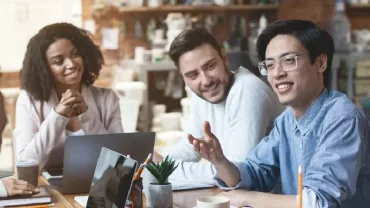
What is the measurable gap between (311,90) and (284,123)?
0.66ft

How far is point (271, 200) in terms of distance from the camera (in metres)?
1.86

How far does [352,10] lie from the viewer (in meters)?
6.68

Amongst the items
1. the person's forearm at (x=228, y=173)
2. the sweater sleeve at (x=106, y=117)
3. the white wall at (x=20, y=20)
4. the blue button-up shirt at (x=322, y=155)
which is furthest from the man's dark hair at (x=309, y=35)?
the white wall at (x=20, y=20)

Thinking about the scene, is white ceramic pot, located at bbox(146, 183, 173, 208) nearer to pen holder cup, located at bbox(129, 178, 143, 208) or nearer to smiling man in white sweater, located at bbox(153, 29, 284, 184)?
pen holder cup, located at bbox(129, 178, 143, 208)

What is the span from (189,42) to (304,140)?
785mm

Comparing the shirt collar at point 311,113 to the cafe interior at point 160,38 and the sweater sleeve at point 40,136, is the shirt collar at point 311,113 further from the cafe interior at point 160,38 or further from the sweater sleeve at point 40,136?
the cafe interior at point 160,38

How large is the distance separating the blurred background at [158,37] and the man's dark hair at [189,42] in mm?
2898

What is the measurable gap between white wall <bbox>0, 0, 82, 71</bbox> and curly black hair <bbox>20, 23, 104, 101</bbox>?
3.34 meters

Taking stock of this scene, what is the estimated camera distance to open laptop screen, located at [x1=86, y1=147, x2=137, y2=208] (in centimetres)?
164

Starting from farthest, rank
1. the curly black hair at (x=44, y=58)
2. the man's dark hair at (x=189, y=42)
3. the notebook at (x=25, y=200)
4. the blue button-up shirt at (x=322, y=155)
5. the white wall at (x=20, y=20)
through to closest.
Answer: the white wall at (x=20, y=20), the curly black hair at (x=44, y=58), the man's dark hair at (x=189, y=42), the notebook at (x=25, y=200), the blue button-up shirt at (x=322, y=155)

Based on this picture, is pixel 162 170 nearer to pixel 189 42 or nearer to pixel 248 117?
pixel 248 117

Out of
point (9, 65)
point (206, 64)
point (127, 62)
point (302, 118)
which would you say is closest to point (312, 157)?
point (302, 118)

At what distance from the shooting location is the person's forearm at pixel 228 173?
205 centimetres

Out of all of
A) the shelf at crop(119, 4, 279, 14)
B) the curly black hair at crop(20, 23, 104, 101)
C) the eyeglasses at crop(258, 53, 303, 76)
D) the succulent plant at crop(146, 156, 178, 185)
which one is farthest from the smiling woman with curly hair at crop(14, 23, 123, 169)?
the shelf at crop(119, 4, 279, 14)
